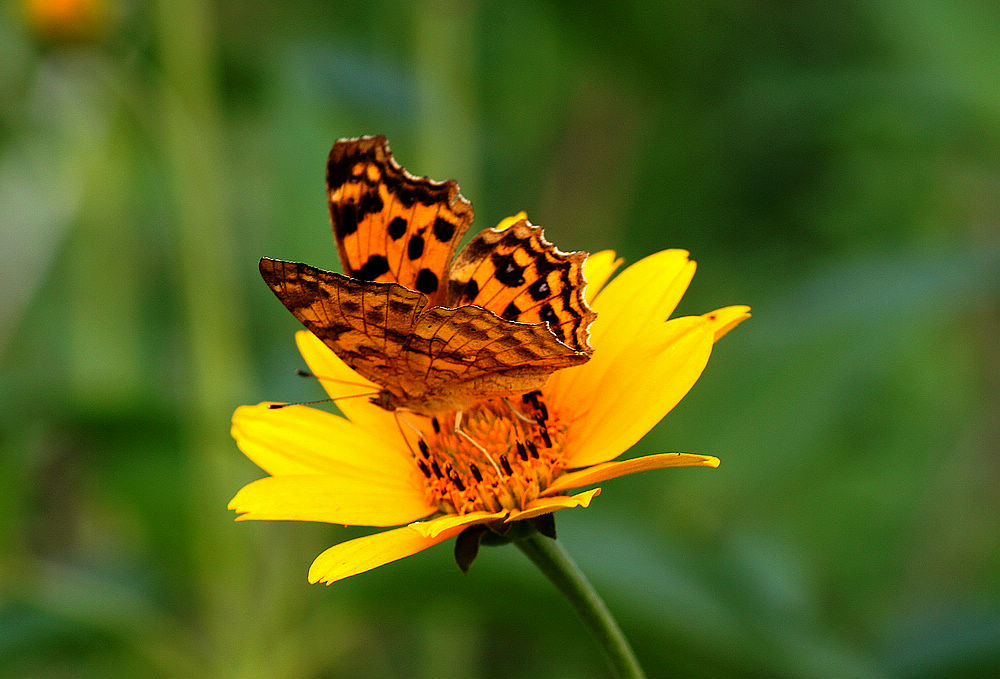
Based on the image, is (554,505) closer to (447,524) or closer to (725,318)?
(447,524)

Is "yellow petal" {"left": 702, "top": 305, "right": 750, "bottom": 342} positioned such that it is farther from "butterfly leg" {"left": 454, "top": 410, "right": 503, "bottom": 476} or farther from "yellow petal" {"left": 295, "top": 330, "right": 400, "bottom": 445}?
"yellow petal" {"left": 295, "top": 330, "right": 400, "bottom": 445}

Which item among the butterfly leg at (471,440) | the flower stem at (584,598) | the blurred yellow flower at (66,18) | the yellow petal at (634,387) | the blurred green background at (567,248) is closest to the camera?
the flower stem at (584,598)

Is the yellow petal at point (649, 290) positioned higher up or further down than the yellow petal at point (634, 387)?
higher up

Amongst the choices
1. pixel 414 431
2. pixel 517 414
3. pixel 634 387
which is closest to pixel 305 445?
pixel 414 431

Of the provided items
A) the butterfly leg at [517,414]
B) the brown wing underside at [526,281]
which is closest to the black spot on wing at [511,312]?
the brown wing underside at [526,281]

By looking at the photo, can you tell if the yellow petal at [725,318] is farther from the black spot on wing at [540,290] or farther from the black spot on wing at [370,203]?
the black spot on wing at [370,203]

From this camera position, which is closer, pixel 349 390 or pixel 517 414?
pixel 517 414
